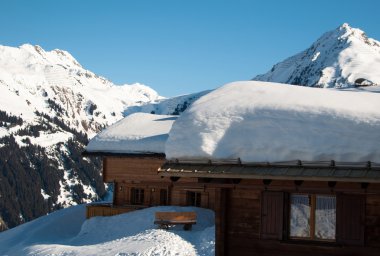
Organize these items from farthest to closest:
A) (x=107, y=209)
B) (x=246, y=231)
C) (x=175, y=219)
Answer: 1. (x=107, y=209)
2. (x=175, y=219)
3. (x=246, y=231)

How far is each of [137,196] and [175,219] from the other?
7626 mm

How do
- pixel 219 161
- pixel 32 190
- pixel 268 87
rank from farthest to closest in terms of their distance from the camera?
pixel 32 190 < pixel 268 87 < pixel 219 161

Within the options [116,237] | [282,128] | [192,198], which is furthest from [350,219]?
[192,198]

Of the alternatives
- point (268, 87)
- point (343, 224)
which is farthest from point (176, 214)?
point (343, 224)

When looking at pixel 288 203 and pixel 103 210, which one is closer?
pixel 288 203

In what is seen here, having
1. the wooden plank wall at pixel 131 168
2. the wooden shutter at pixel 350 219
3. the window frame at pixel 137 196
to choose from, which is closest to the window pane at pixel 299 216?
the wooden shutter at pixel 350 219

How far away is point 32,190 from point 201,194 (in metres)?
179

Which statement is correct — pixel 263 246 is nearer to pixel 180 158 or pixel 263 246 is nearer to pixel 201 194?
pixel 180 158

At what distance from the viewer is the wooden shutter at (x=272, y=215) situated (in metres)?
13.2

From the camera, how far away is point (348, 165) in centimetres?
1137

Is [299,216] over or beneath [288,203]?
beneath

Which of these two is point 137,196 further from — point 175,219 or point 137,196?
point 175,219

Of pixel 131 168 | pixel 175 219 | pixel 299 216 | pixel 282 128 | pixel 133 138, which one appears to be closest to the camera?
pixel 282 128

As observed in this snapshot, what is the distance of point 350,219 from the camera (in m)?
12.4
